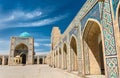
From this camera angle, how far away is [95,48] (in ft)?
20.5

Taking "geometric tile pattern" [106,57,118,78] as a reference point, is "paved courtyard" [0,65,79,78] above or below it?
below

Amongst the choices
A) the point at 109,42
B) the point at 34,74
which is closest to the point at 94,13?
the point at 109,42

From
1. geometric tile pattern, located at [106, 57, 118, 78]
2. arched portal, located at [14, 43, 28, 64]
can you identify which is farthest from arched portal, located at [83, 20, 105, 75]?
arched portal, located at [14, 43, 28, 64]

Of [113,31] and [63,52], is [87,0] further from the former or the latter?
[63,52]

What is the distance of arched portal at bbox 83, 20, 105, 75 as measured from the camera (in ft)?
19.7

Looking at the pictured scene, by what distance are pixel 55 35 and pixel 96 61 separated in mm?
16498

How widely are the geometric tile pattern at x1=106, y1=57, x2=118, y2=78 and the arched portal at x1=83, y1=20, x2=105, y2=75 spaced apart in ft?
7.45

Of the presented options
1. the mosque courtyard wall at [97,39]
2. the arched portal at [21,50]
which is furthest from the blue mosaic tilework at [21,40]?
the mosque courtyard wall at [97,39]

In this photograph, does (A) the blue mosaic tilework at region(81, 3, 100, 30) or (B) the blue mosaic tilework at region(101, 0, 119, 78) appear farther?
(A) the blue mosaic tilework at region(81, 3, 100, 30)

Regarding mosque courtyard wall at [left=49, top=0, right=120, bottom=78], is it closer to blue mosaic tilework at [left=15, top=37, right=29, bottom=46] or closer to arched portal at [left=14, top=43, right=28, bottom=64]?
blue mosaic tilework at [left=15, top=37, right=29, bottom=46]

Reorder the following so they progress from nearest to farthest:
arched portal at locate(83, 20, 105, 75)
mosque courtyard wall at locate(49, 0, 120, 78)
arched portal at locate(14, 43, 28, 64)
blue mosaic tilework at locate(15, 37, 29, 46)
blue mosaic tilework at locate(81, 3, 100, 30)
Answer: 1. mosque courtyard wall at locate(49, 0, 120, 78)
2. blue mosaic tilework at locate(81, 3, 100, 30)
3. arched portal at locate(83, 20, 105, 75)
4. blue mosaic tilework at locate(15, 37, 29, 46)
5. arched portal at locate(14, 43, 28, 64)

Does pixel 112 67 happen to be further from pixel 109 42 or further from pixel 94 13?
pixel 94 13

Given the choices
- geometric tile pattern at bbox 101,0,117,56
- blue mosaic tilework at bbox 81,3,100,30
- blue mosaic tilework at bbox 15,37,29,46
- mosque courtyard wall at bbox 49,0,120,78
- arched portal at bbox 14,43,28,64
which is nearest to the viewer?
mosque courtyard wall at bbox 49,0,120,78

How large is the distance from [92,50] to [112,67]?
8.55 feet
